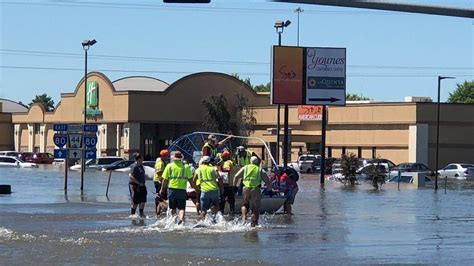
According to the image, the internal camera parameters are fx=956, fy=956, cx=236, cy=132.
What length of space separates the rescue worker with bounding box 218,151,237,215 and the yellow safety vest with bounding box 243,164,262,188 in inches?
65.5

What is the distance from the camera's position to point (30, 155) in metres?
86.5

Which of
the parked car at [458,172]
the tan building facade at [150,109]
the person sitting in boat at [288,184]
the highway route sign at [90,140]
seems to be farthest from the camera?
the tan building facade at [150,109]

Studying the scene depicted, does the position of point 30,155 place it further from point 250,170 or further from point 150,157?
point 250,170

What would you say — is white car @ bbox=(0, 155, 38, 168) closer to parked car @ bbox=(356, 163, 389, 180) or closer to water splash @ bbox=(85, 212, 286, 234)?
parked car @ bbox=(356, 163, 389, 180)

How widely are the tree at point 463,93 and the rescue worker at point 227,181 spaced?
11165cm

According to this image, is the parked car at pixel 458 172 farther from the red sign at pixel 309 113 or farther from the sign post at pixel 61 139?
the sign post at pixel 61 139

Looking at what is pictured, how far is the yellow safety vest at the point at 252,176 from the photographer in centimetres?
2141

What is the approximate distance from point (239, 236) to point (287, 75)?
3202cm

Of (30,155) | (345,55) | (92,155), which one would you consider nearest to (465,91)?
(30,155)

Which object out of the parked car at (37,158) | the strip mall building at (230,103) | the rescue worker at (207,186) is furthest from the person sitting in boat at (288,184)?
the parked car at (37,158)

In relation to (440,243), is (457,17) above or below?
above

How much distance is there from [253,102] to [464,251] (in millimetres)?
71448

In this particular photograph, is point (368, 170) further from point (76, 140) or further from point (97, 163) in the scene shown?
point (97, 163)

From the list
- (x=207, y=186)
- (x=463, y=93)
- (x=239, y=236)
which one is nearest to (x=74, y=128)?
(x=207, y=186)
